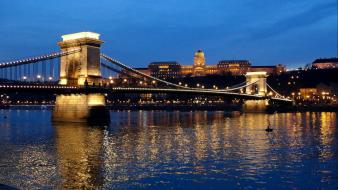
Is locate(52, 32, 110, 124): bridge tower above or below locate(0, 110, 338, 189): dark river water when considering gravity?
above

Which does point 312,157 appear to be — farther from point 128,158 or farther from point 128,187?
point 128,187

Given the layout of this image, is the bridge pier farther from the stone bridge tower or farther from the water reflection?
the stone bridge tower

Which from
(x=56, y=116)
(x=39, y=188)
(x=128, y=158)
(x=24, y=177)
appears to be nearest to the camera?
(x=39, y=188)

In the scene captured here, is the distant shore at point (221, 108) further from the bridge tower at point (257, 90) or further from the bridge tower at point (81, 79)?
the bridge tower at point (81, 79)

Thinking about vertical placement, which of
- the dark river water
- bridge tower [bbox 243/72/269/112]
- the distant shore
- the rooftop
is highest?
the rooftop

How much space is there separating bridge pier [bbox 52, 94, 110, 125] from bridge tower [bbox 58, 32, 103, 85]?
7.13ft

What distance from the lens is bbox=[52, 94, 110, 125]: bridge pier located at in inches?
2148

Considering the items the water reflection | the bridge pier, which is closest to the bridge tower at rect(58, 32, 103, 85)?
the bridge pier

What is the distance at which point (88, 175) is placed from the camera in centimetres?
2150

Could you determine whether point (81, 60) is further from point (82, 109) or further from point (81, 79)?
point (82, 109)

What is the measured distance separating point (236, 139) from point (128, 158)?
43.5 ft

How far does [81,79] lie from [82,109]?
409cm

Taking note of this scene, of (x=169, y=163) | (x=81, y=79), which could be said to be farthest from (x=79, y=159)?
(x=81, y=79)

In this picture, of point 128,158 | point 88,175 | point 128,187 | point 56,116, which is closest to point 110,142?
point 128,158
